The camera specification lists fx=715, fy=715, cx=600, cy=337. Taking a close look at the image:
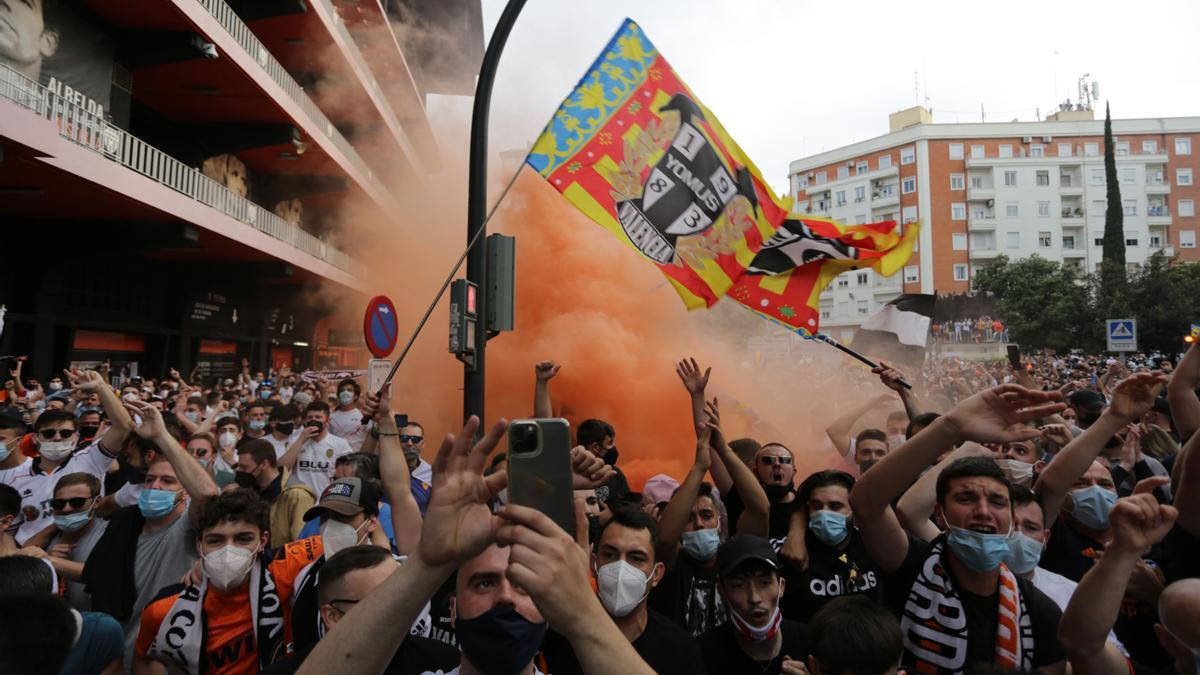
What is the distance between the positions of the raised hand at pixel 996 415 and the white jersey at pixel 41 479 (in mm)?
4922

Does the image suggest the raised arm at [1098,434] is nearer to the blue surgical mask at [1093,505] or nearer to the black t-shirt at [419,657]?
the blue surgical mask at [1093,505]

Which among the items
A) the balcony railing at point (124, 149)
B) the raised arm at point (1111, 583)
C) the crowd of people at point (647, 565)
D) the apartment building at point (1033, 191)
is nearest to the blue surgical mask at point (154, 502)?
the crowd of people at point (647, 565)

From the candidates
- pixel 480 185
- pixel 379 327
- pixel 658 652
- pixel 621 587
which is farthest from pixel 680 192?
pixel 658 652

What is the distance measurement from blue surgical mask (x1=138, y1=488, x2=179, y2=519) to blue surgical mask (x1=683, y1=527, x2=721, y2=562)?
2.67 meters

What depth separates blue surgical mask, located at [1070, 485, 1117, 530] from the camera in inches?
142

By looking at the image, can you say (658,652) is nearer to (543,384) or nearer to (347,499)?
(347,499)

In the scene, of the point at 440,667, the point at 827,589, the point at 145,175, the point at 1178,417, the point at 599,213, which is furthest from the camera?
the point at 145,175

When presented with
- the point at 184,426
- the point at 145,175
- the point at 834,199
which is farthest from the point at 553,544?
the point at 834,199

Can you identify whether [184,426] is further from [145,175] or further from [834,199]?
[834,199]

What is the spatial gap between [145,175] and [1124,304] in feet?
120

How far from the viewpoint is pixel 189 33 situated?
1225 cm

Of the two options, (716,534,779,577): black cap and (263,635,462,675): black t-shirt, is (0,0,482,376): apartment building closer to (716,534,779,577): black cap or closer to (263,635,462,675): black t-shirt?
(263,635,462,675): black t-shirt

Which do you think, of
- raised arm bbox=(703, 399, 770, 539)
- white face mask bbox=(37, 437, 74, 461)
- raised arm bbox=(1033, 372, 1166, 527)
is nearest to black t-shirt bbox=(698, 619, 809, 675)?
raised arm bbox=(703, 399, 770, 539)

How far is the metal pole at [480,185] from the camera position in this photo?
527 centimetres
